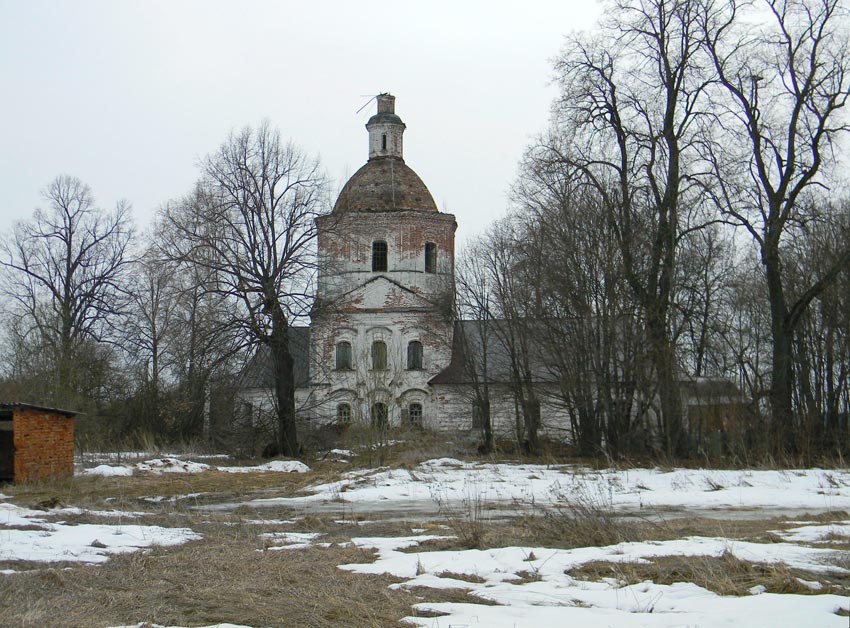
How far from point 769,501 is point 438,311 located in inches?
1137

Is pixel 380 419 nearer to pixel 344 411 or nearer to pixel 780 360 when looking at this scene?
pixel 780 360

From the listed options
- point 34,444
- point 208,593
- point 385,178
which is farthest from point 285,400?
point 208,593

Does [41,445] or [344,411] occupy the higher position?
[344,411]

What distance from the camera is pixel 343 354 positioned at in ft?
156

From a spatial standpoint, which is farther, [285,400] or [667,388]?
[285,400]

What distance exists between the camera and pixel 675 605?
686 cm

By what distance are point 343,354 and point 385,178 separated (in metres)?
8.88

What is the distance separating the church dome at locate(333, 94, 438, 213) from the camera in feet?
155

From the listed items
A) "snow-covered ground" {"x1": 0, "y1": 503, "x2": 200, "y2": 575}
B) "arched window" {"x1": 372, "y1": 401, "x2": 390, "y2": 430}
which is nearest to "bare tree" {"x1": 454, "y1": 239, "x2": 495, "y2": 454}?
"arched window" {"x1": 372, "y1": 401, "x2": 390, "y2": 430}

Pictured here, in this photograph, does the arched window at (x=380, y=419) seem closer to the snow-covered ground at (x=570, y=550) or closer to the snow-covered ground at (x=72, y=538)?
the snow-covered ground at (x=570, y=550)

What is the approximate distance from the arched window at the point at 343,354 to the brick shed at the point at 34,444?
1025 inches

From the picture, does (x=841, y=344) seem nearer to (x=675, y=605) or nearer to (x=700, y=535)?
(x=700, y=535)

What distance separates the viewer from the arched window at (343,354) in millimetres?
47312

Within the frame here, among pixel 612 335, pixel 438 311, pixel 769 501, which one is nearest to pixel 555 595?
pixel 769 501
